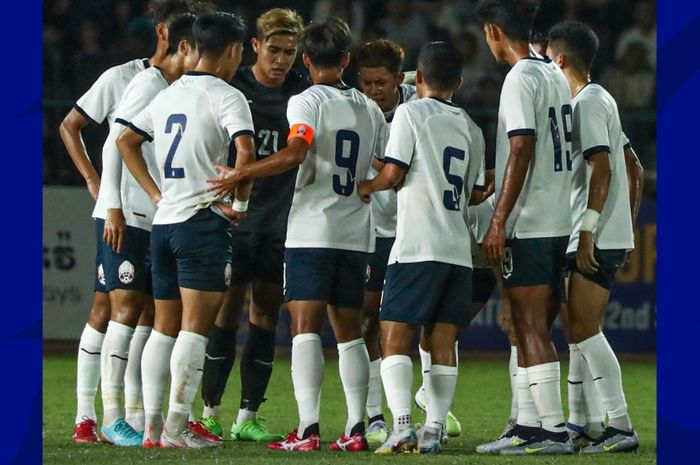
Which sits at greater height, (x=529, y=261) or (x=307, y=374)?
(x=529, y=261)

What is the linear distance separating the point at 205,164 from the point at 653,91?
30.0ft

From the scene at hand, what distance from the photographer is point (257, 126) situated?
7.17 meters

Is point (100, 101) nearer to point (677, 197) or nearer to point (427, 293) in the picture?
point (427, 293)

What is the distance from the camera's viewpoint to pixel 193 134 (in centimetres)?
617

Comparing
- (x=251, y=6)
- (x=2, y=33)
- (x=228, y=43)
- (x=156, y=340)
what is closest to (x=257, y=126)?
(x=228, y=43)

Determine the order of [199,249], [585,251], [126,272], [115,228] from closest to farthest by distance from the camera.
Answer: [199,249]
[585,251]
[115,228]
[126,272]

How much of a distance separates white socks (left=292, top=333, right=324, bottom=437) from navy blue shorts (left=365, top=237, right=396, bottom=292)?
1229 millimetres

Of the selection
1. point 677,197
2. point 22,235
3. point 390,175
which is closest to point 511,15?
point 390,175

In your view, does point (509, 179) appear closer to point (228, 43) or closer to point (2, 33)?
point (228, 43)

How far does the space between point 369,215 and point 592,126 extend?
1180 millimetres

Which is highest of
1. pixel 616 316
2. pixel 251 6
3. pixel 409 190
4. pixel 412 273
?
pixel 251 6

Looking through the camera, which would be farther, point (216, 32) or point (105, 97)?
point (105, 97)

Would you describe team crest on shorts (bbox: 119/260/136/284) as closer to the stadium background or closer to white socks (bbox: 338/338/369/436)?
white socks (bbox: 338/338/369/436)

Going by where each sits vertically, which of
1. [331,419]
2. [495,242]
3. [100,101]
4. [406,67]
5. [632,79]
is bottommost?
[331,419]
